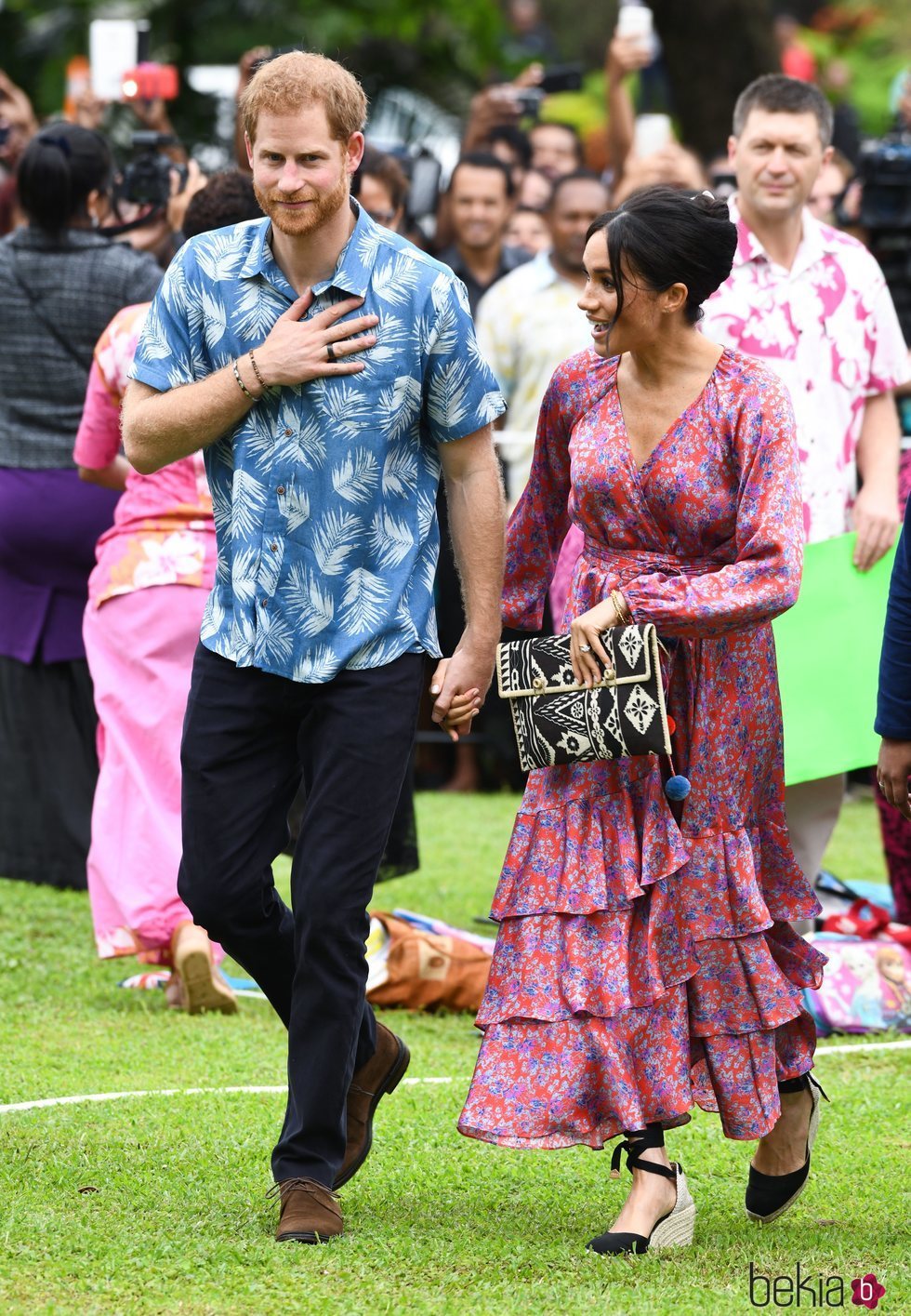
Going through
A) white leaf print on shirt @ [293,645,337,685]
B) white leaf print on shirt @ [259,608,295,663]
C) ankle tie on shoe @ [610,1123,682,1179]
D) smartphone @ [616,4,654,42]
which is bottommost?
ankle tie on shoe @ [610,1123,682,1179]

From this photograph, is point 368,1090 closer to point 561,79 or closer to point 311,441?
point 311,441

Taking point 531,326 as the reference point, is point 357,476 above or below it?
above

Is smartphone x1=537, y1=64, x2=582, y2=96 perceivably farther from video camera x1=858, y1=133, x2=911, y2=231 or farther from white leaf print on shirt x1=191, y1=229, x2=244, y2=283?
white leaf print on shirt x1=191, y1=229, x2=244, y2=283

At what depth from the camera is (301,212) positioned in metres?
4.16

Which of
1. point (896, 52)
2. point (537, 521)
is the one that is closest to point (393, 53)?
point (896, 52)

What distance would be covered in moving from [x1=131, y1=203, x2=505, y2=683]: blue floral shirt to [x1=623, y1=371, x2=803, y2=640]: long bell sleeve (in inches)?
19.8

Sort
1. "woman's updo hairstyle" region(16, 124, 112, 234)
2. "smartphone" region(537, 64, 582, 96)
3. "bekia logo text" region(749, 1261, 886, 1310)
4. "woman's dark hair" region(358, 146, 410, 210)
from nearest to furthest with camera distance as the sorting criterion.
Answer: "bekia logo text" region(749, 1261, 886, 1310) < "woman's updo hairstyle" region(16, 124, 112, 234) < "woman's dark hair" region(358, 146, 410, 210) < "smartphone" region(537, 64, 582, 96)

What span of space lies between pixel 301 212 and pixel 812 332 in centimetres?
244

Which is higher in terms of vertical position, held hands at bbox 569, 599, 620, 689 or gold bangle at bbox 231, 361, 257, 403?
gold bangle at bbox 231, 361, 257, 403

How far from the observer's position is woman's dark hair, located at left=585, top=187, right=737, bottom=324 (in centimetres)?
429

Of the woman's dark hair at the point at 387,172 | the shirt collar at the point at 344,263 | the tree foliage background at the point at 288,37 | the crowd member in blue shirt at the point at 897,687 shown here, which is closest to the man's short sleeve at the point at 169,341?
the shirt collar at the point at 344,263

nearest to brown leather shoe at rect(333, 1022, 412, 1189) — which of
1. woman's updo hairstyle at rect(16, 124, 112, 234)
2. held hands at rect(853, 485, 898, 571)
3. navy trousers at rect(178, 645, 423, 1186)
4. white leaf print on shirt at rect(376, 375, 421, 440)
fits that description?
navy trousers at rect(178, 645, 423, 1186)

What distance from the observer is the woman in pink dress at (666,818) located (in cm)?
421

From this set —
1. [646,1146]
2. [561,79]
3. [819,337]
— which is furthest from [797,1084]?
[561,79]
